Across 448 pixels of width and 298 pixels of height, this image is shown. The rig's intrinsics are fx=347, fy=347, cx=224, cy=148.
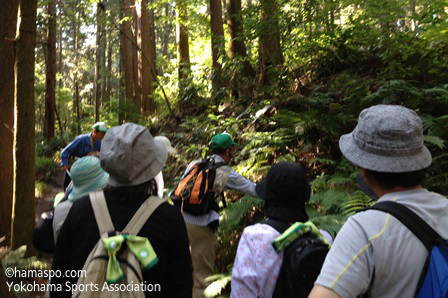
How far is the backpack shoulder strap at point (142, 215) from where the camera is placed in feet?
6.42

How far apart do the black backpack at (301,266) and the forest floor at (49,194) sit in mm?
8798

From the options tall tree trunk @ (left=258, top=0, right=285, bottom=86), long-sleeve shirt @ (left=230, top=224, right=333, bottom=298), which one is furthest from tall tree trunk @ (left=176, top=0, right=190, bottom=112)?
long-sleeve shirt @ (left=230, top=224, right=333, bottom=298)

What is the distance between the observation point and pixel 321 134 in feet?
21.1

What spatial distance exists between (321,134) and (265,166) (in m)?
1.20

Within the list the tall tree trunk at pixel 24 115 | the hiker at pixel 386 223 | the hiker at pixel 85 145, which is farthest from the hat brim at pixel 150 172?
the hiker at pixel 85 145

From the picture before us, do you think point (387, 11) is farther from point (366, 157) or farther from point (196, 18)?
point (196, 18)

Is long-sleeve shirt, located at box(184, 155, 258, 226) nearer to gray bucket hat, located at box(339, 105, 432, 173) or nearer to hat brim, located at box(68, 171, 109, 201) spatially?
hat brim, located at box(68, 171, 109, 201)

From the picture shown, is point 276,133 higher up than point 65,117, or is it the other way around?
point 65,117

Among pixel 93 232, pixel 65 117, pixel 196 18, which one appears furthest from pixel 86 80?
pixel 93 232

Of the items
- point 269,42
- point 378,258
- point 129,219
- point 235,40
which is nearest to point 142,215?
Answer: point 129,219

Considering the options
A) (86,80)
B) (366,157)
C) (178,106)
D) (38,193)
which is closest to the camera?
(366,157)

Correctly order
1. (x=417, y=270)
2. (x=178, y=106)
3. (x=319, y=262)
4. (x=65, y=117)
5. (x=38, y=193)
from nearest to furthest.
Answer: (x=417, y=270)
(x=319, y=262)
(x=38, y=193)
(x=178, y=106)
(x=65, y=117)

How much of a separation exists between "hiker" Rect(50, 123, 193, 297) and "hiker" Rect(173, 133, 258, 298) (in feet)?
6.88

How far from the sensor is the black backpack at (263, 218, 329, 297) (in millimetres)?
1857
